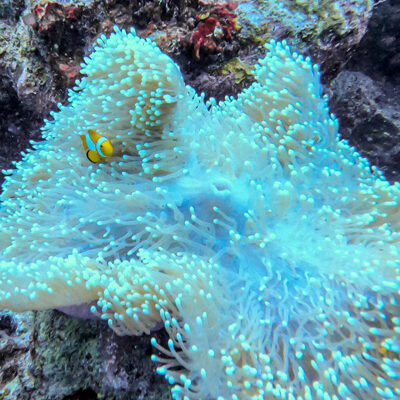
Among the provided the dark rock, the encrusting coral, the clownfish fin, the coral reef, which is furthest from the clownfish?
the dark rock

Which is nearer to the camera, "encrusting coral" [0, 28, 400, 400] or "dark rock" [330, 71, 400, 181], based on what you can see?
"encrusting coral" [0, 28, 400, 400]

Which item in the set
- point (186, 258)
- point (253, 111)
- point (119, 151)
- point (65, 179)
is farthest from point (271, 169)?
point (65, 179)

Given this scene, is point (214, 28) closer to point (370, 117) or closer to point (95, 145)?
point (95, 145)

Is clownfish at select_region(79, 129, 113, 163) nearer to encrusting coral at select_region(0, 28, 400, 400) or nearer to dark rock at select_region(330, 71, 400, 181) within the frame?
encrusting coral at select_region(0, 28, 400, 400)

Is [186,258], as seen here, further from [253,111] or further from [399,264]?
[253,111]

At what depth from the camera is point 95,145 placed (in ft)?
6.26

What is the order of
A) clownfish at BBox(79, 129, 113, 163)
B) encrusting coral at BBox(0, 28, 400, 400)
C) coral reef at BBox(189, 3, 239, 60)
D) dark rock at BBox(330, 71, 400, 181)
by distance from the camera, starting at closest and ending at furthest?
encrusting coral at BBox(0, 28, 400, 400) < clownfish at BBox(79, 129, 113, 163) < coral reef at BBox(189, 3, 239, 60) < dark rock at BBox(330, 71, 400, 181)

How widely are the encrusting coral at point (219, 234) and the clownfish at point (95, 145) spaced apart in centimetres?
13

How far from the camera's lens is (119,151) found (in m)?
2.06

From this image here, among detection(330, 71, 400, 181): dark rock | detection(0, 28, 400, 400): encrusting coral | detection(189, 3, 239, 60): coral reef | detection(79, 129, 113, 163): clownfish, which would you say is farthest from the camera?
detection(330, 71, 400, 181): dark rock

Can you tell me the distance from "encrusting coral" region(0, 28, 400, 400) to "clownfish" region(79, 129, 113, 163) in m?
0.13

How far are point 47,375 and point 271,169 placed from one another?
1625 mm

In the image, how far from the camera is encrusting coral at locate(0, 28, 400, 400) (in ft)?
4.17

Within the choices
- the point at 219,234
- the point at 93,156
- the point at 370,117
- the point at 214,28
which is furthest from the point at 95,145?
the point at 370,117
